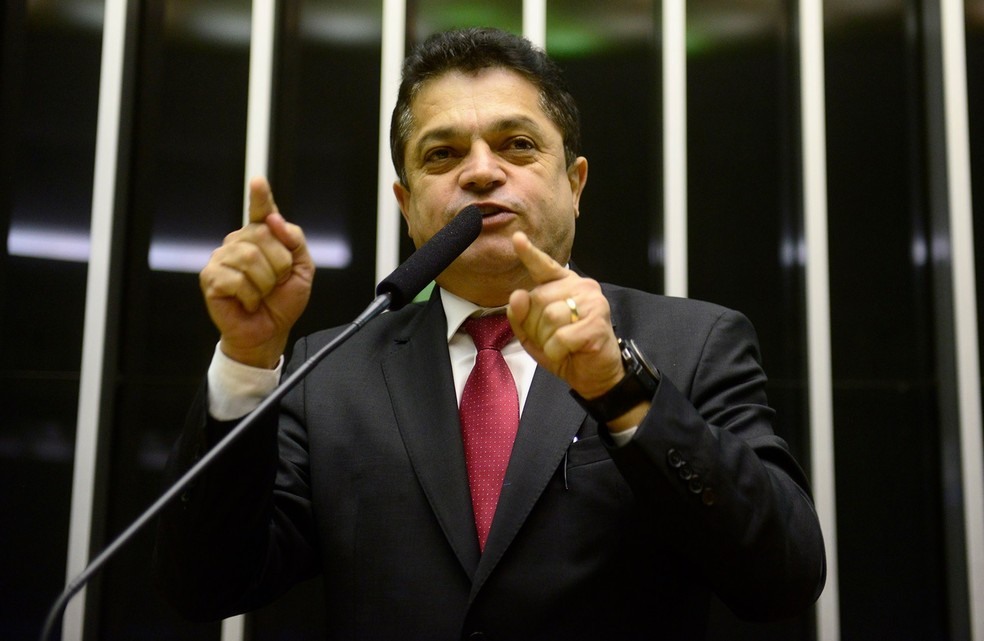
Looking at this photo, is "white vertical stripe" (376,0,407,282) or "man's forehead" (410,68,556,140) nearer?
"man's forehead" (410,68,556,140)

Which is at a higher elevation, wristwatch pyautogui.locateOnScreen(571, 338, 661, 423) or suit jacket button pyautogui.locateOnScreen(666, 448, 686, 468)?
wristwatch pyautogui.locateOnScreen(571, 338, 661, 423)

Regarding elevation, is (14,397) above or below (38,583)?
above

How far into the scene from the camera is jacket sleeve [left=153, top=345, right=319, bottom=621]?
42.9 inches

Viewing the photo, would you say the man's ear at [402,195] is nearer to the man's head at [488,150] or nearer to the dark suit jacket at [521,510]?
the man's head at [488,150]

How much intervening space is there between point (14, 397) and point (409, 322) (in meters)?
1.16

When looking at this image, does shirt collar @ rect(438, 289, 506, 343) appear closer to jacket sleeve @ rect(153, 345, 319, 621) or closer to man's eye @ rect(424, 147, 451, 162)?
man's eye @ rect(424, 147, 451, 162)

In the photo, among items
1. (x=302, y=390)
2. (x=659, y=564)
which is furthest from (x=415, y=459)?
(x=659, y=564)

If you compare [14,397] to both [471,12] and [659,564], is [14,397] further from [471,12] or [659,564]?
[659,564]

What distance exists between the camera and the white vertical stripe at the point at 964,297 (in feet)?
6.53

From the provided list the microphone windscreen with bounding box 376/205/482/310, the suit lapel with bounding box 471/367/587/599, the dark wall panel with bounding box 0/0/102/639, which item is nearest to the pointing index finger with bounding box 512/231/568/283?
the microphone windscreen with bounding box 376/205/482/310

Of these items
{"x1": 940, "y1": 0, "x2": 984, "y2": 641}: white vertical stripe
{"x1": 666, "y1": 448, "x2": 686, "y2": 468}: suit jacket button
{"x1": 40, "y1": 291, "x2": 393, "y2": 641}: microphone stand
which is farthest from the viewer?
{"x1": 940, "y1": 0, "x2": 984, "y2": 641}: white vertical stripe

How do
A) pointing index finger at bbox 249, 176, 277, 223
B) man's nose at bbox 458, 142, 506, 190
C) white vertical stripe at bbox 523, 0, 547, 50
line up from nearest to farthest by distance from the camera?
pointing index finger at bbox 249, 176, 277, 223 → man's nose at bbox 458, 142, 506, 190 → white vertical stripe at bbox 523, 0, 547, 50

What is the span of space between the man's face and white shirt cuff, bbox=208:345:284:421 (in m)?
0.48

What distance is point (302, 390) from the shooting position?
1.49 meters
